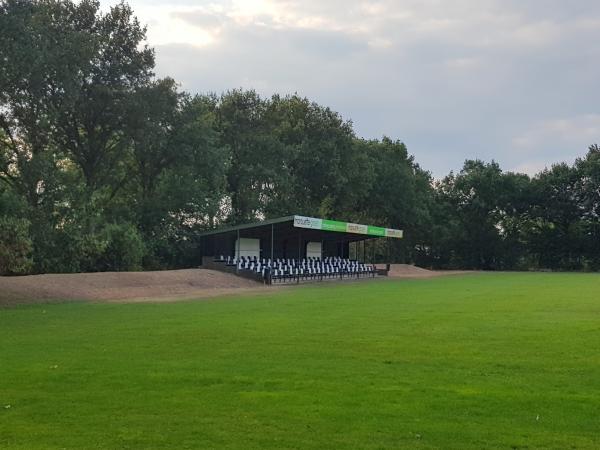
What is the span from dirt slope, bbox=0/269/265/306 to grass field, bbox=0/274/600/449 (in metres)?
8.16

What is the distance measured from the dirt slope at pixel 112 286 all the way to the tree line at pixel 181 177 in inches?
41.0

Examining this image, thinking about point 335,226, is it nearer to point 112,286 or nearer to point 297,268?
point 297,268

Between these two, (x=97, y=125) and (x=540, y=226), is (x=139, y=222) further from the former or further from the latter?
(x=540, y=226)

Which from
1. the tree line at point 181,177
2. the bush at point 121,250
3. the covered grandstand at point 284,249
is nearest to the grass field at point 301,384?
the tree line at point 181,177

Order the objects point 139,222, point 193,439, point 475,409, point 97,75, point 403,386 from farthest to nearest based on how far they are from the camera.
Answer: point 139,222 < point 97,75 < point 403,386 < point 475,409 < point 193,439

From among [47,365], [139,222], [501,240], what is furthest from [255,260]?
[501,240]

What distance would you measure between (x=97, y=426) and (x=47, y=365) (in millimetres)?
3315

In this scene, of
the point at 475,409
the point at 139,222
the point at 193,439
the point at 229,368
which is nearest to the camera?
the point at 193,439

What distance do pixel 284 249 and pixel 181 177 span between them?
8.70 m

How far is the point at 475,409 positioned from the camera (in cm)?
617

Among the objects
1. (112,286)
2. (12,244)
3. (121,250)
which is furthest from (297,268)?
(12,244)

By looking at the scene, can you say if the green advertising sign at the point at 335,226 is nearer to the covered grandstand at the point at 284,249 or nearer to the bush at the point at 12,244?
the covered grandstand at the point at 284,249

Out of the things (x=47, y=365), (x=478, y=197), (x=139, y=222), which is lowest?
(x=47, y=365)

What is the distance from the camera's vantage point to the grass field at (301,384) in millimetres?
5375
